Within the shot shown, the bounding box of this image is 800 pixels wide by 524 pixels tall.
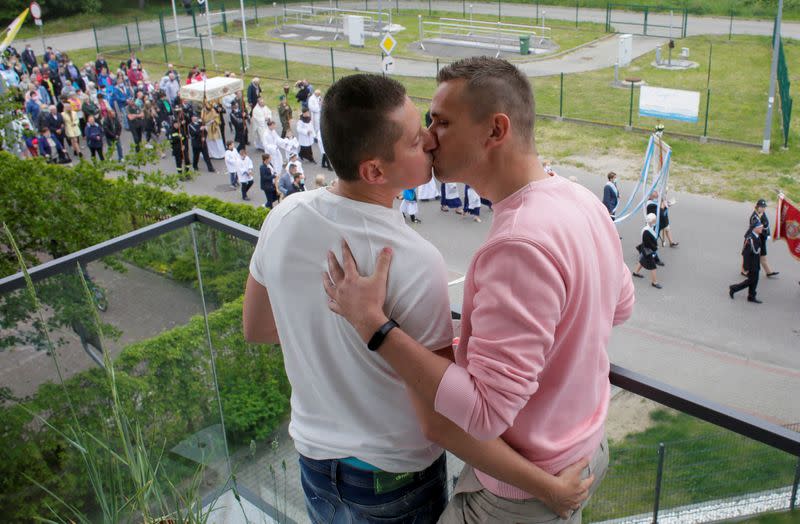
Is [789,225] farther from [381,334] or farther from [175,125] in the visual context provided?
[175,125]

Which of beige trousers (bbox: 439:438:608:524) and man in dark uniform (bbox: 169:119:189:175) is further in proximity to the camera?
man in dark uniform (bbox: 169:119:189:175)

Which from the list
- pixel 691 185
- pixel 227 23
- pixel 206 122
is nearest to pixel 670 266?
pixel 691 185

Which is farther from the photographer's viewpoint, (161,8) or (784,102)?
(161,8)

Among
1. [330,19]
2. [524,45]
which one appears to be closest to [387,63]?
[524,45]

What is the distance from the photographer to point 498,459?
2.01m

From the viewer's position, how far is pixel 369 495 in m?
2.32

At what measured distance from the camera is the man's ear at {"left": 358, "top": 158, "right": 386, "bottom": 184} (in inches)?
82.7

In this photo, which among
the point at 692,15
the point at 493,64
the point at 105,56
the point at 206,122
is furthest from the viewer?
the point at 692,15

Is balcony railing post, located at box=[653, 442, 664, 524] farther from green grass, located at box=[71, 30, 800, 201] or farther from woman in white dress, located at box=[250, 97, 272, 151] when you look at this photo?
woman in white dress, located at box=[250, 97, 272, 151]

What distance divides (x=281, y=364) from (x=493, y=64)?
171cm

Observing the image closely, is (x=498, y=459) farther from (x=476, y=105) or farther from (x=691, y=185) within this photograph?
(x=691, y=185)

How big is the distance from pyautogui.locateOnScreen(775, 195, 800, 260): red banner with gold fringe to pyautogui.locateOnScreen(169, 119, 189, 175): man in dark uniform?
1329 centimetres

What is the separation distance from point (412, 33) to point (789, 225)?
27094 mm

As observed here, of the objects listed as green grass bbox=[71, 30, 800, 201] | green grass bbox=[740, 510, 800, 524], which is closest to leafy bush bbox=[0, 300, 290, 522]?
green grass bbox=[740, 510, 800, 524]
